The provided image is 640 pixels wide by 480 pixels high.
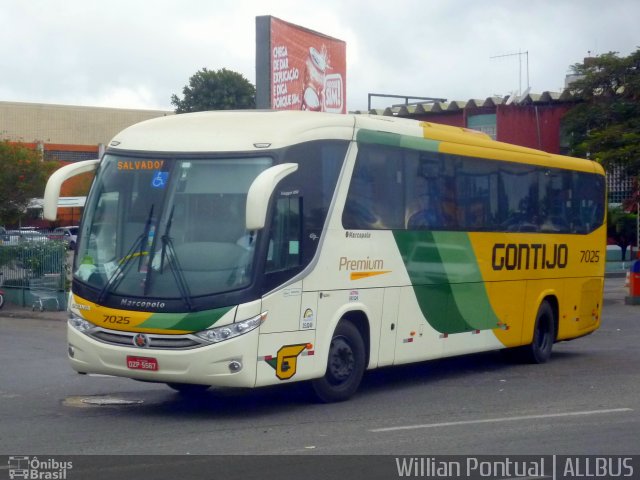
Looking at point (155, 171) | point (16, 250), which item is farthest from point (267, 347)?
point (16, 250)

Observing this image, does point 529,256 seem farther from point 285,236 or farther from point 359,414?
point 285,236

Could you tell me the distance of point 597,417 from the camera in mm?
10641

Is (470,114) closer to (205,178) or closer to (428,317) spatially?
(428,317)

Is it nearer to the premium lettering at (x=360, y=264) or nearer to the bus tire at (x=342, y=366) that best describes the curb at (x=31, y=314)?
the premium lettering at (x=360, y=264)

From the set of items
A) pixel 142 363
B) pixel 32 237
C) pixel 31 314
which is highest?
pixel 32 237

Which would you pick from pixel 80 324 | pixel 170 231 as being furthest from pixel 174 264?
pixel 80 324

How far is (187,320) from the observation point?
10.2 metres

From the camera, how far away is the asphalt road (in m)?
9.05

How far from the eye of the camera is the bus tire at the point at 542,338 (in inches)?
635

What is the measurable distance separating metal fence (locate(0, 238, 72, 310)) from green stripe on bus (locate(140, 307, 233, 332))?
17070 mm

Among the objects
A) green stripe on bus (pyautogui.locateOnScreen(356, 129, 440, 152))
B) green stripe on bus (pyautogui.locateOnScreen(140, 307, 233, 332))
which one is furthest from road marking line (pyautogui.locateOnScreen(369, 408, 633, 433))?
green stripe on bus (pyautogui.locateOnScreen(356, 129, 440, 152))

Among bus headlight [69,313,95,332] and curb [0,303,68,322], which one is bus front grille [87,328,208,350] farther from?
curb [0,303,68,322]

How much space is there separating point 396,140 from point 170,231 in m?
3.58

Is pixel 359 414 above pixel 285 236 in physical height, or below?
below
